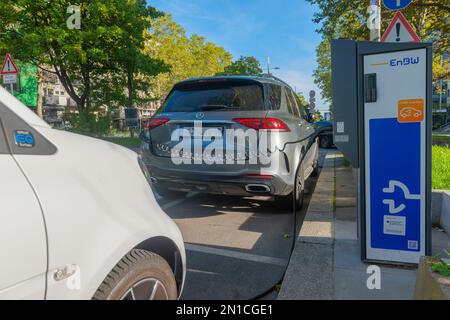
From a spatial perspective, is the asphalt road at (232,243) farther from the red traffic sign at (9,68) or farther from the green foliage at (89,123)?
the green foliage at (89,123)

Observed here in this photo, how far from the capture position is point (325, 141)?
1702 cm

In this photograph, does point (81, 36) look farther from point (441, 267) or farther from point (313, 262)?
point (441, 267)

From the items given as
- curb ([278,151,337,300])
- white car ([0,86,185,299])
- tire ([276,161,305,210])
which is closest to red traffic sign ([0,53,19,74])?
tire ([276,161,305,210])

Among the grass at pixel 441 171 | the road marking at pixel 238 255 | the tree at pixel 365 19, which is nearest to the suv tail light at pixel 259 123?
the road marking at pixel 238 255

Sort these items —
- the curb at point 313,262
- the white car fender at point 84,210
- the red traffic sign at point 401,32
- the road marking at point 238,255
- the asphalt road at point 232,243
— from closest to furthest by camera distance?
the white car fender at point 84,210, the curb at point 313,262, the asphalt road at point 232,243, the road marking at point 238,255, the red traffic sign at point 401,32

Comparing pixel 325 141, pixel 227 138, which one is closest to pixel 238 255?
pixel 227 138

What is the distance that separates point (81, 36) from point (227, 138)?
15580 mm

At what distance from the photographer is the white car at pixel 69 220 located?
1.20 metres

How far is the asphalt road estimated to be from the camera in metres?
2.99

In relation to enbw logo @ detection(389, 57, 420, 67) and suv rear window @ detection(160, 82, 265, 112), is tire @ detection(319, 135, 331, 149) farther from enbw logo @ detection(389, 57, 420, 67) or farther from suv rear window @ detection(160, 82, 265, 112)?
enbw logo @ detection(389, 57, 420, 67)

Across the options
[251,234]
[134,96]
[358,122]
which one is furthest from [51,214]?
[134,96]

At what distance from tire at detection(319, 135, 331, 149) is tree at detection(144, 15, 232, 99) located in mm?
25444

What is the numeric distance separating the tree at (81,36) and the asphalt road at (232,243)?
14.0 metres
